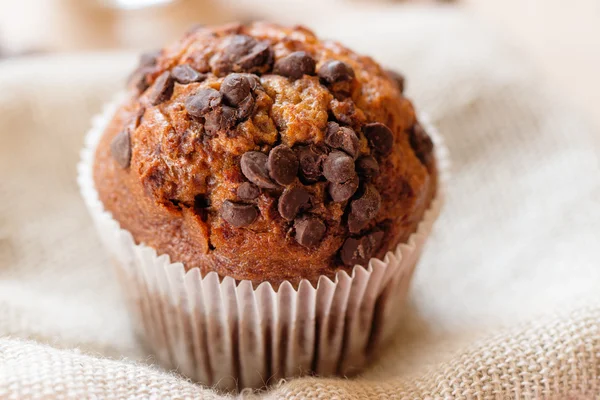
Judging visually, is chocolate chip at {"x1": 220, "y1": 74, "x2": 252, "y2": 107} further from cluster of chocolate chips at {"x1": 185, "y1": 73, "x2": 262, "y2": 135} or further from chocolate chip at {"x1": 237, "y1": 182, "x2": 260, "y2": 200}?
chocolate chip at {"x1": 237, "y1": 182, "x2": 260, "y2": 200}

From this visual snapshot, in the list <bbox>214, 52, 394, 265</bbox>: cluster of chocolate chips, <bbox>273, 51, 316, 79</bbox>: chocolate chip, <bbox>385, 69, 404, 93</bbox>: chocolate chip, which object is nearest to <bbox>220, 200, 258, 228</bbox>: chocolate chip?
<bbox>214, 52, 394, 265</bbox>: cluster of chocolate chips

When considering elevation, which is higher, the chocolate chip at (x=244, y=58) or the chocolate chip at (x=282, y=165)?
the chocolate chip at (x=244, y=58)

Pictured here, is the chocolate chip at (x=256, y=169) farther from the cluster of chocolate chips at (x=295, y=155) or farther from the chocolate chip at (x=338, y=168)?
the chocolate chip at (x=338, y=168)

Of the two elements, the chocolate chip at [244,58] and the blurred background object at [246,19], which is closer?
the chocolate chip at [244,58]

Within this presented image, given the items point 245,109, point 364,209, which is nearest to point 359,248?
point 364,209

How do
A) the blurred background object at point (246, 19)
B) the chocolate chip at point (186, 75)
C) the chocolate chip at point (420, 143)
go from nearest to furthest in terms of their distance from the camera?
the chocolate chip at point (186, 75) < the chocolate chip at point (420, 143) < the blurred background object at point (246, 19)

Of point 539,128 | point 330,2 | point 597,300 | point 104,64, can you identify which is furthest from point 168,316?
point 330,2

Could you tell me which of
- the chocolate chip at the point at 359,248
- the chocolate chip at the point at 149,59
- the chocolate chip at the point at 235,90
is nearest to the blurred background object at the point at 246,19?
the chocolate chip at the point at 149,59
